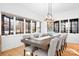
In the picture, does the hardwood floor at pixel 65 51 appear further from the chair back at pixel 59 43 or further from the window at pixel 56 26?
the window at pixel 56 26

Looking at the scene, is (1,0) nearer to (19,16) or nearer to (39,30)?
(19,16)

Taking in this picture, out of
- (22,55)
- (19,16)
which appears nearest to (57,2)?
(19,16)

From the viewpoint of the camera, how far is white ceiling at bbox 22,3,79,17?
191cm

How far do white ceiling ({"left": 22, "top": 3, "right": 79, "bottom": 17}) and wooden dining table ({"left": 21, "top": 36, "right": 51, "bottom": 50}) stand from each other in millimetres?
589

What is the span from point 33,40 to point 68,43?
815 mm

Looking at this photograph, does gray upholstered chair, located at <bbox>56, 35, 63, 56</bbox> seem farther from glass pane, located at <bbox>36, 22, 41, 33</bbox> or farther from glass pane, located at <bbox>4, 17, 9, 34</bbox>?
glass pane, located at <bbox>4, 17, 9, 34</bbox>

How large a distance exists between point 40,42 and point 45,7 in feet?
2.63

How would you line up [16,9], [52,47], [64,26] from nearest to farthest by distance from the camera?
[16,9]
[52,47]
[64,26]

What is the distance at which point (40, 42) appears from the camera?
203 centimetres

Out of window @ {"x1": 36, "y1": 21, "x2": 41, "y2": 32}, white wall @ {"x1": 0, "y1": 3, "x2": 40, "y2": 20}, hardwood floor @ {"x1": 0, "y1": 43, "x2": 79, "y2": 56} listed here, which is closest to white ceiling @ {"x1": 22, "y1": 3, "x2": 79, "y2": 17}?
white wall @ {"x1": 0, "y1": 3, "x2": 40, "y2": 20}

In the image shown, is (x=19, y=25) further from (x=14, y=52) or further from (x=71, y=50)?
(x=71, y=50)

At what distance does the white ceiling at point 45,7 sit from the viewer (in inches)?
75.3

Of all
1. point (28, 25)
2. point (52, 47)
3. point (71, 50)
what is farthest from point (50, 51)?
point (28, 25)

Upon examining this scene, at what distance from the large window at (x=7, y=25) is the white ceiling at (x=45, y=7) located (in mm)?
458
